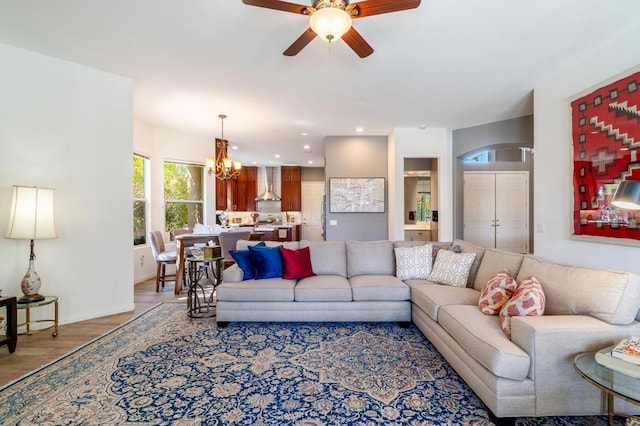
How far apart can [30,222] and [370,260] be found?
11.8 ft

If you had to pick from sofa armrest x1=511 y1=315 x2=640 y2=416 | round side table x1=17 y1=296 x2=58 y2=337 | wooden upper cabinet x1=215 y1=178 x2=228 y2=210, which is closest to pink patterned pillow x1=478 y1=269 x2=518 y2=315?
sofa armrest x1=511 y1=315 x2=640 y2=416

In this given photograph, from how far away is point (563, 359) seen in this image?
165 centimetres

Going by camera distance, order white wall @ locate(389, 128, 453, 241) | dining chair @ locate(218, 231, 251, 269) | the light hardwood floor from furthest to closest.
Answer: white wall @ locate(389, 128, 453, 241) < dining chair @ locate(218, 231, 251, 269) < the light hardwood floor

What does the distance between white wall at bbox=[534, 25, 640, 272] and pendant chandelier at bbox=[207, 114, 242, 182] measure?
4612 mm

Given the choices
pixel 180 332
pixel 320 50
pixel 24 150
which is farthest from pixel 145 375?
pixel 320 50

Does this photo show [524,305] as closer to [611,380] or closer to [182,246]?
[611,380]

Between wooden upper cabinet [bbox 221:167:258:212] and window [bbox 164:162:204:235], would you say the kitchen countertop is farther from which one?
wooden upper cabinet [bbox 221:167:258:212]

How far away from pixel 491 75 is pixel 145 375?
4573 mm

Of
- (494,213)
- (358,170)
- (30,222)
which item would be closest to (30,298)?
(30,222)

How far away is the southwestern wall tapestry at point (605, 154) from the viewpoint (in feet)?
8.27

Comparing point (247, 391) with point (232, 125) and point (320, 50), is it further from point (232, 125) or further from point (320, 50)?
point (232, 125)

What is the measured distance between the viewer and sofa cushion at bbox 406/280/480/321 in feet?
8.52

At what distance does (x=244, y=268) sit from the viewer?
347 cm

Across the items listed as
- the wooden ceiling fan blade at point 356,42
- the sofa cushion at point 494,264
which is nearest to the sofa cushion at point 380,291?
the sofa cushion at point 494,264
